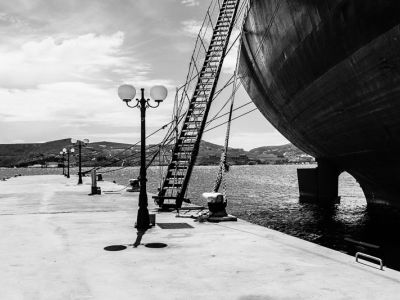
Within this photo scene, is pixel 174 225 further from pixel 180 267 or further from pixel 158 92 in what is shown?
pixel 180 267

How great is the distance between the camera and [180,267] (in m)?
7.60

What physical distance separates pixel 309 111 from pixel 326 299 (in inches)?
479

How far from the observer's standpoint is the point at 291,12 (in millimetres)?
13891

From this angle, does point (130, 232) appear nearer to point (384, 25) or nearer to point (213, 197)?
point (213, 197)

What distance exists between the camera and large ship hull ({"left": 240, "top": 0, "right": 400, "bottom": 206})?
1040cm

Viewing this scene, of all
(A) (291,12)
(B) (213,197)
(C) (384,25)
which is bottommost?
(B) (213,197)

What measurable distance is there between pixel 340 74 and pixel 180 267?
8.21 m

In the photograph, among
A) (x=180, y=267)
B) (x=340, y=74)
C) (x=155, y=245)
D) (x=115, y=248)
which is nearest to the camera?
(x=180, y=267)

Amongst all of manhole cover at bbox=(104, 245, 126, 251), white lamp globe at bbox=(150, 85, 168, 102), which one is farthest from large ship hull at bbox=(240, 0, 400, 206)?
manhole cover at bbox=(104, 245, 126, 251)

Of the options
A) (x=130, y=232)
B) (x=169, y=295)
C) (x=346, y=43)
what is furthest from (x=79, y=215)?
(x=346, y=43)

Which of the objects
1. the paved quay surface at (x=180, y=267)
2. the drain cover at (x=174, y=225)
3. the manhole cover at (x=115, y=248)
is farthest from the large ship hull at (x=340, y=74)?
the manhole cover at (x=115, y=248)

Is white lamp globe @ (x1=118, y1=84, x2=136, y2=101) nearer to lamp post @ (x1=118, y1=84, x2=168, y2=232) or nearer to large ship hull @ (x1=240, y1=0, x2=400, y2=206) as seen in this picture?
lamp post @ (x1=118, y1=84, x2=168, y2=232)

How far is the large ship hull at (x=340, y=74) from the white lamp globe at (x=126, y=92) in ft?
19.8

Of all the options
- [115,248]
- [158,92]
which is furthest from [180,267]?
[158,92]
